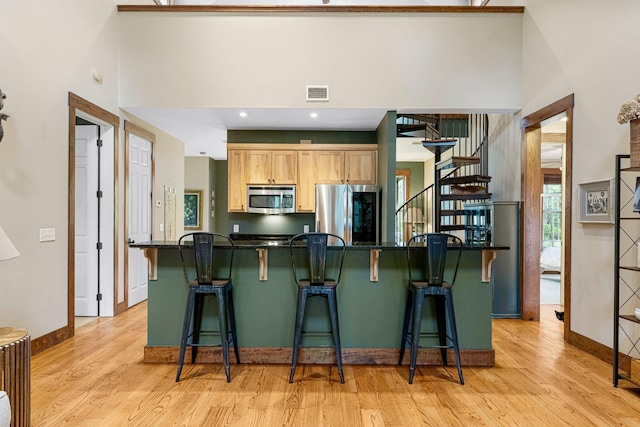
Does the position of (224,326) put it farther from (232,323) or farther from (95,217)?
(95,217)

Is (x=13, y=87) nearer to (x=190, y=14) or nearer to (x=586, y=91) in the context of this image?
(x=190, y=14)

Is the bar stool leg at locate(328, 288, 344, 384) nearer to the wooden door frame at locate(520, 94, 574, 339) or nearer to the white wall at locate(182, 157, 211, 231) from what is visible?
the wooden door frame at locate(520, 94, 574, 339)

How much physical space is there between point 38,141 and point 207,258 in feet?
6.67

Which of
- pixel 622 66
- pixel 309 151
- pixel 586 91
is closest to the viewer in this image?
pixel 622 66

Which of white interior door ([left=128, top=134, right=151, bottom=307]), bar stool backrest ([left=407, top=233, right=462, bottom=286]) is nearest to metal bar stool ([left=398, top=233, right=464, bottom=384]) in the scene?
bar stool backrest ([left=407, top=233, right=462, bottom=286])

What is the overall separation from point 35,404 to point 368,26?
15.6ft

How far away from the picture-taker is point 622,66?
3.12 metres

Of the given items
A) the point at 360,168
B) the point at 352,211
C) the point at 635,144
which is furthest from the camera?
the point at 360,168

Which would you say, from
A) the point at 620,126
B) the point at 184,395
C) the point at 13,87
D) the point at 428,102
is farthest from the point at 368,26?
the point at 184,395

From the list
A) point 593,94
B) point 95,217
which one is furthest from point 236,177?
point 593,94

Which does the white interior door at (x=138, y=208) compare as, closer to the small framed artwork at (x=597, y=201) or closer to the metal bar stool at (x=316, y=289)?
the metal bar stool at (x=316, y=289)

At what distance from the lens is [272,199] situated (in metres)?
5.74

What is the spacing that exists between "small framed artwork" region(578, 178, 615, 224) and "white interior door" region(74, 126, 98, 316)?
5.22 meters

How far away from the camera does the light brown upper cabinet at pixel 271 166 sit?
18.8ft
